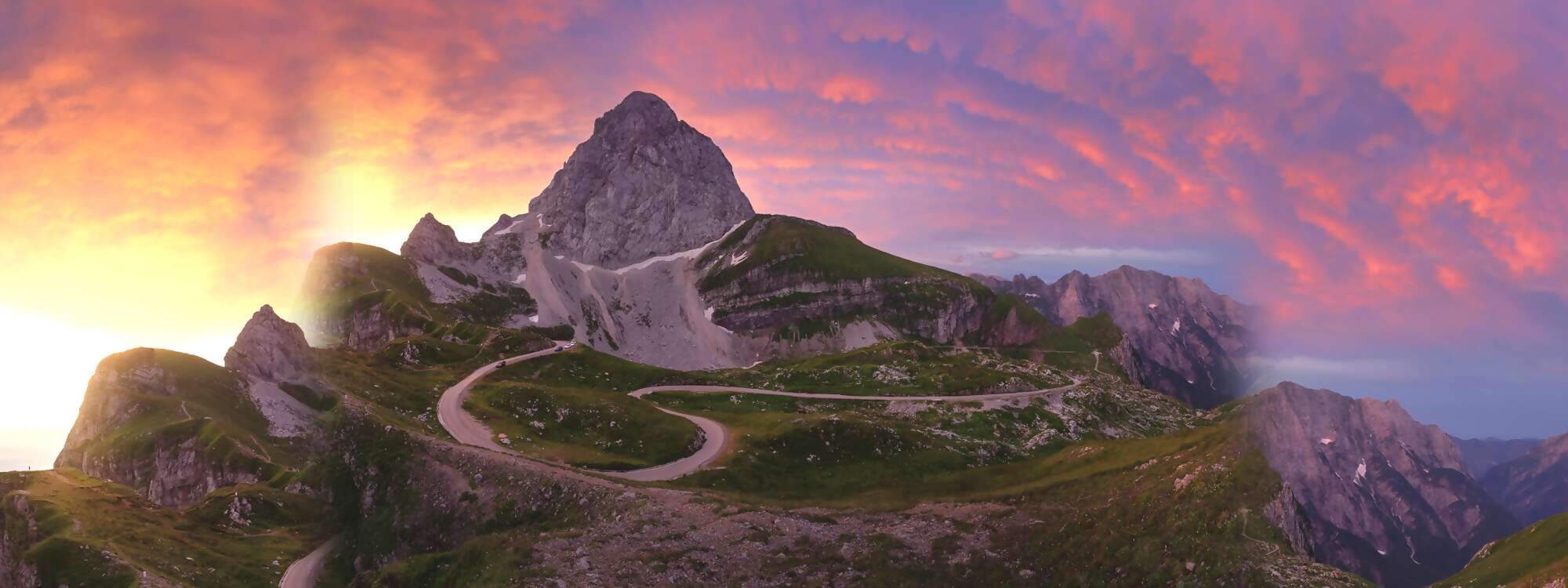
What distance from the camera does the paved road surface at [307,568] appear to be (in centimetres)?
7794

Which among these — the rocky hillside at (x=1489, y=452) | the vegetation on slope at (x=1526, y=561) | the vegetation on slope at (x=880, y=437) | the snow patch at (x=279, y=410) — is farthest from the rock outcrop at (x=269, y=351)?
the rocky hillside at (x=1489, y=452)

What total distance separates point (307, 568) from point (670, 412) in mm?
55101

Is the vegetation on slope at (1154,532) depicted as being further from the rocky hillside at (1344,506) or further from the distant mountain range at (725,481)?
the rocky hillside at (1344,506)

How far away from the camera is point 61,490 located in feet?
337

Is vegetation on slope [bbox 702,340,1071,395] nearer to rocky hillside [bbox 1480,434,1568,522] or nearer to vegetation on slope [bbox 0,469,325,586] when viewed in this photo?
rocky hillside [bbox 1480,434,1568,522]

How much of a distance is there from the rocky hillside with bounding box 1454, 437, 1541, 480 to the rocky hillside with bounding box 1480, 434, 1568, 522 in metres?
8.73

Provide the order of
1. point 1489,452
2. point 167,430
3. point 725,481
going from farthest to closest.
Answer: point 1489,452 → point 167,430 → point 725,481

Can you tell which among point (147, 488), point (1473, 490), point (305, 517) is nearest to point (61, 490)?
point (147, 488)

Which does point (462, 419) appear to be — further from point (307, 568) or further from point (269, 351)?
point (269, 351)

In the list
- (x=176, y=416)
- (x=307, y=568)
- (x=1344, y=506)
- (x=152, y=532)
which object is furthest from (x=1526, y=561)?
(x=176, y=416)

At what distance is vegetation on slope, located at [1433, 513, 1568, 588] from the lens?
96.9 feet

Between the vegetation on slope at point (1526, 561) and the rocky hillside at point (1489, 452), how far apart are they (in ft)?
296

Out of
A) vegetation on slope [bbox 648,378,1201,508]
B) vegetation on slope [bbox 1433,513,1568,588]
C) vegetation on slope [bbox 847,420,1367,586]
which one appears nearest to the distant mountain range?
vegetation on slope [bbox 847,420,1367,586]

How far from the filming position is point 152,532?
3482 inches
